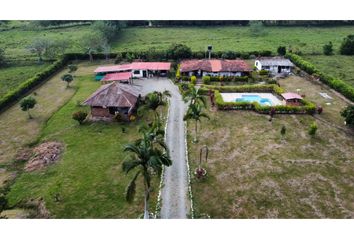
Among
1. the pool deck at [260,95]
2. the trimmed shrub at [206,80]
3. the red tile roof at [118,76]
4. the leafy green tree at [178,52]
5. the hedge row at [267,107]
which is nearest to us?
the hedge row at [267,107]

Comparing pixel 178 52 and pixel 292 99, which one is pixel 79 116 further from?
pixel 178 52

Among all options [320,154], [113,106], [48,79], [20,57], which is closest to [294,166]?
[320,154]

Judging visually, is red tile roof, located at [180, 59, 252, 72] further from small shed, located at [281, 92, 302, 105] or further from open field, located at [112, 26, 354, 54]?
open field, located at [112, 26, 354, 54]

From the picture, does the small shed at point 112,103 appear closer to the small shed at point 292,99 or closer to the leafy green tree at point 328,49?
the small shed at point 292,99

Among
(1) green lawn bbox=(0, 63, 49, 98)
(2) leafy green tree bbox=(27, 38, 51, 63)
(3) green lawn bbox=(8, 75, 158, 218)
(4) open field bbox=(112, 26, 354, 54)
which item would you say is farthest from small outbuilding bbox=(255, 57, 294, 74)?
(2) leafy green tree bbox=(27, 38, 51, 63)

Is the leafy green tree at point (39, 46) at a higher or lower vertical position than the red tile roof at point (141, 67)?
higher

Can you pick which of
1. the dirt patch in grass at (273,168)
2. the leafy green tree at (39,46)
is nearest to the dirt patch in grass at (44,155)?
the dirt patch in grass at (273,168)

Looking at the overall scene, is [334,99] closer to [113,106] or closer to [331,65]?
[331,65]
